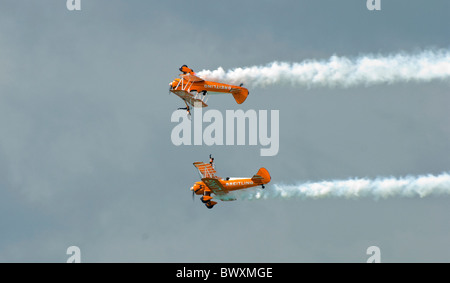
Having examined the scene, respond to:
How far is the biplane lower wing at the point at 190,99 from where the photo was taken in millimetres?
95750

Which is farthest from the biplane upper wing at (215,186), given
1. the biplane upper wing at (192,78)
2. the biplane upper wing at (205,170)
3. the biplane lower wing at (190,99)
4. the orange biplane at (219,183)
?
the biplane upper wing at (192,78)

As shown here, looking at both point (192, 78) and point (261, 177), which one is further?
point (192, 78)

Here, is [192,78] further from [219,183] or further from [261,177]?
[261,177]

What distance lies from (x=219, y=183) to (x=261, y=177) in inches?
125

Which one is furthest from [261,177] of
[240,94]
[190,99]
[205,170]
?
[190,99]

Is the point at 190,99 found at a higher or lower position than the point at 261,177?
higher

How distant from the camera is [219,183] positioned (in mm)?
94250

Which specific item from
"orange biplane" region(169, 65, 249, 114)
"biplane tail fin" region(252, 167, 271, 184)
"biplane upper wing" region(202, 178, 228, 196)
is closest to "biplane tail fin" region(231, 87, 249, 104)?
"orange biplane" region(169, 65, 249, 114)

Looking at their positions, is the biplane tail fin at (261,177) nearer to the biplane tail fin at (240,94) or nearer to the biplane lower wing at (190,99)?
the biplane tail fin at (240,94)
